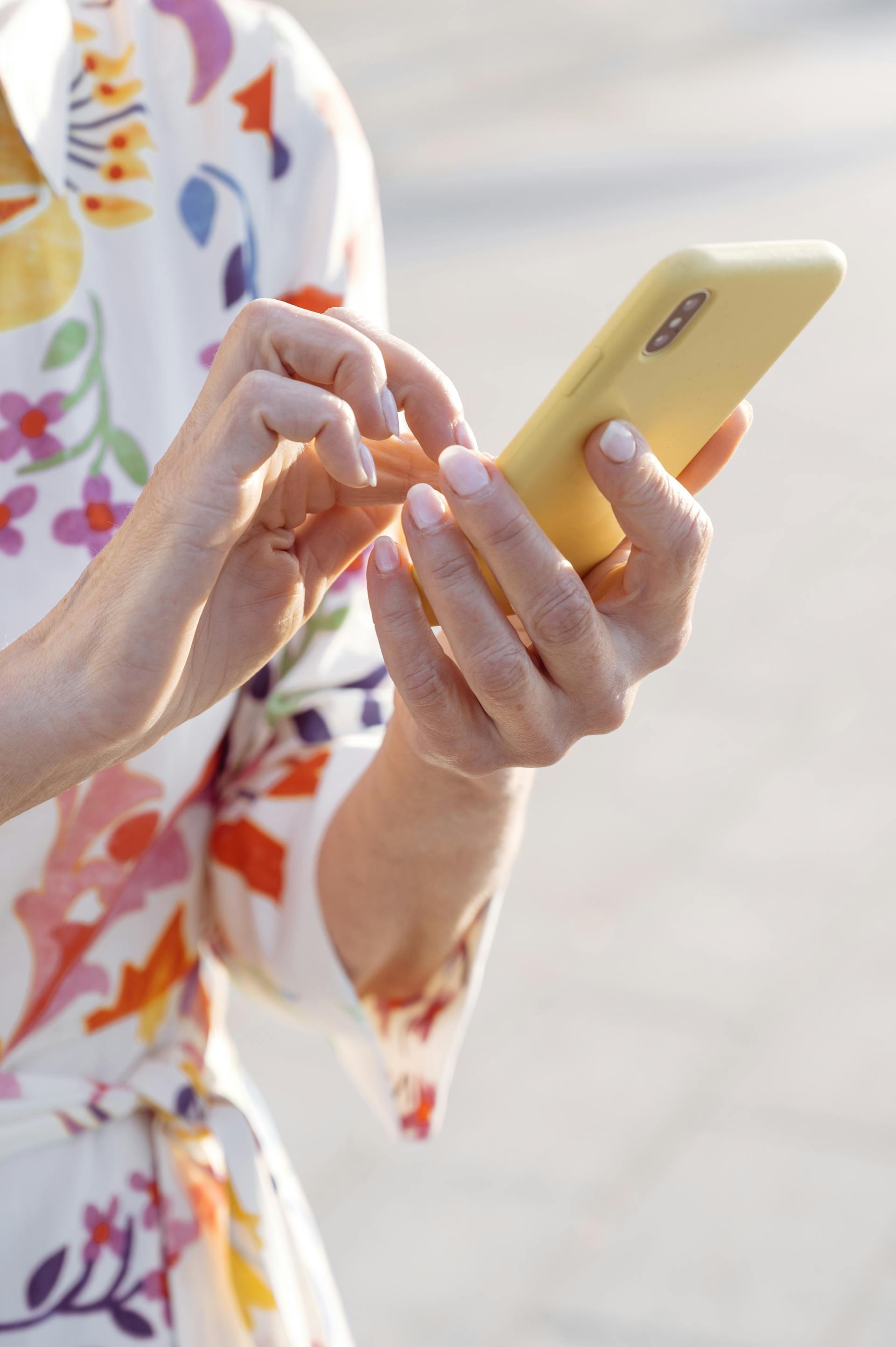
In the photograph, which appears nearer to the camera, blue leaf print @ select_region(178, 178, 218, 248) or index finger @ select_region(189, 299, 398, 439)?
index finger @ select_region(189, 299, 398, 439)

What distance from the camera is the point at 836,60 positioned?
746cm

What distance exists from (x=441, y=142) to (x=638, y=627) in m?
5.87

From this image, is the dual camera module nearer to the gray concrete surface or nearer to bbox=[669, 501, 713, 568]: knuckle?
bbox=[669, 501, 713, 568]: knuckle

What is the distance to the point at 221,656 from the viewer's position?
→ 0.77 metres

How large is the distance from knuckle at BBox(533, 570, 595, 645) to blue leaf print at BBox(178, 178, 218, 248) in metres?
0.34

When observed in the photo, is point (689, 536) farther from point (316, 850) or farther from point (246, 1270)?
point (246, 1270)

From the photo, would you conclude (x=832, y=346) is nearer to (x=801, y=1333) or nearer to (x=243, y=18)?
(x=801, y=1333)

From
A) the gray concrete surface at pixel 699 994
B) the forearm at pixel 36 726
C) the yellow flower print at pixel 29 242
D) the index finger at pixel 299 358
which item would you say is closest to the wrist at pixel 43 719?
the forearm at pixel 36 726

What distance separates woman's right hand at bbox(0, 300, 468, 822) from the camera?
2.08ft

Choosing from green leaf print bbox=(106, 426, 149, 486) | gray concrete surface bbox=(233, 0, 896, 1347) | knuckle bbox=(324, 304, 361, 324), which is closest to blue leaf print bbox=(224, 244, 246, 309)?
green leaf print bbox=(106, 426, 149, 486)

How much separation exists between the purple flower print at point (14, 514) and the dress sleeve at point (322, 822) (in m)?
0.20

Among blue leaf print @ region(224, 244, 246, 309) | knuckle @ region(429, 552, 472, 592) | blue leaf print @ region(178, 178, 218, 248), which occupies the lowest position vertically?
knuckle @ region(429, 552, 472, 592)

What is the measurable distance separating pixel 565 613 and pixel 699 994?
5.55 feet

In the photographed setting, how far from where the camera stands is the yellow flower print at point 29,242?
84 centimetres
